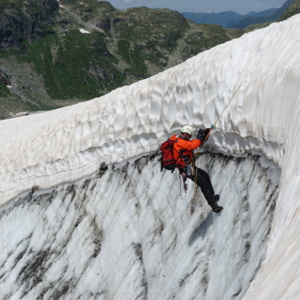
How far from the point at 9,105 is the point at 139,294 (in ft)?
636

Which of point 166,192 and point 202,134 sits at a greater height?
point 202,134

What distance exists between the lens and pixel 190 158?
10.8 m

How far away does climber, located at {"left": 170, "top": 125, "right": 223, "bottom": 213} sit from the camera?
34.7 ft

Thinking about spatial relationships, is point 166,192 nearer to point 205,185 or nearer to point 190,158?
point 205,185

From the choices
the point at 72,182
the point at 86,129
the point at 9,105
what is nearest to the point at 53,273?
the point at 72,182

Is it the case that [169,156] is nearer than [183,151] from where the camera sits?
No

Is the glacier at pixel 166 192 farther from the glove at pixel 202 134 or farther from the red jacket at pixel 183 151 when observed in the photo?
the red jacket at pixel 183 151

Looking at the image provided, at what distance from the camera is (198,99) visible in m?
13.2

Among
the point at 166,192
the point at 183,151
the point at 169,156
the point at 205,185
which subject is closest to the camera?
the point at 183,151

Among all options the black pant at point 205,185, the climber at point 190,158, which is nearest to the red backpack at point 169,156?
the climber at point 190,158

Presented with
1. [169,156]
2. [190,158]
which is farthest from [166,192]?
[190,158]

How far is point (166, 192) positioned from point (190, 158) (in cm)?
351

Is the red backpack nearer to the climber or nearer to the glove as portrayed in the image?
the climber

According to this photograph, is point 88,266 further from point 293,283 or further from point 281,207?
point 293,283
